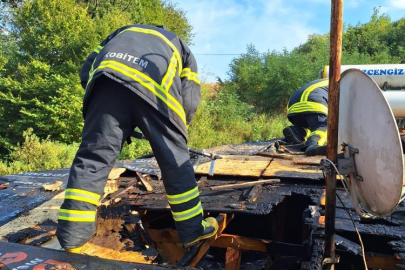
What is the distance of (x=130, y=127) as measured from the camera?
2117mm

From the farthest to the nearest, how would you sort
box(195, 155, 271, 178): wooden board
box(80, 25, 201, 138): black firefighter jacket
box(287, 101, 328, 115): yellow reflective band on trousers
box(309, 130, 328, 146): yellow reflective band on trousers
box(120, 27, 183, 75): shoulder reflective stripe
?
box(287, 101, 328, 115): yellow reflective band on trousers → box(309, 130, 328, 146): yellow reflective band on trousers → box(195, 155, 271, 178): wooden board → box(120, 27, 183, 75): shoulder reflective stripe → box(80, 25, 201, 138): black firefighter jacket

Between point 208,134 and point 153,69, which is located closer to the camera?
point 153,69

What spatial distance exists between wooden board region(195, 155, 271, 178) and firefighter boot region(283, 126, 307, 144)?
1.34 meters

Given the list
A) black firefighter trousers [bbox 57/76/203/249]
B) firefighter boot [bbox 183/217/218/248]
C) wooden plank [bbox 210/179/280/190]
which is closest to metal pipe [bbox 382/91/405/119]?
wooden plank [bbox 210/179/280/190]

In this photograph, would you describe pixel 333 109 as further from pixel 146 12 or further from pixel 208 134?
pixel 146 12

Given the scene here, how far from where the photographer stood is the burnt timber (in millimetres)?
2061

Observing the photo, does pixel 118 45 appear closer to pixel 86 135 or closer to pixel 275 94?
pixel 86 135

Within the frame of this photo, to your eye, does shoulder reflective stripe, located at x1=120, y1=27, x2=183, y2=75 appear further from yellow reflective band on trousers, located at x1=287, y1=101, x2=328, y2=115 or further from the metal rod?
yellow reflective band on trousers, located at x1=287, y1=101, x2=328, y2=115

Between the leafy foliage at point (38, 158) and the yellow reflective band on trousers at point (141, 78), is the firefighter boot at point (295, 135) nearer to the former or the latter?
the yellow reflective band on trousers at point (141, 78)

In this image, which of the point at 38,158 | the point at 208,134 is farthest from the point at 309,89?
the point at 208,134

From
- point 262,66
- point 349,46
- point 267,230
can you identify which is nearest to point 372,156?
point 267,230

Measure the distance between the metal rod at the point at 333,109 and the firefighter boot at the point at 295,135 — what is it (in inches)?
131

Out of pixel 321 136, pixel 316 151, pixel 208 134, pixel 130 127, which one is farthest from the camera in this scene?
pixel 208 134

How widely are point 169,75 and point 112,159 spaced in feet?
2.06
